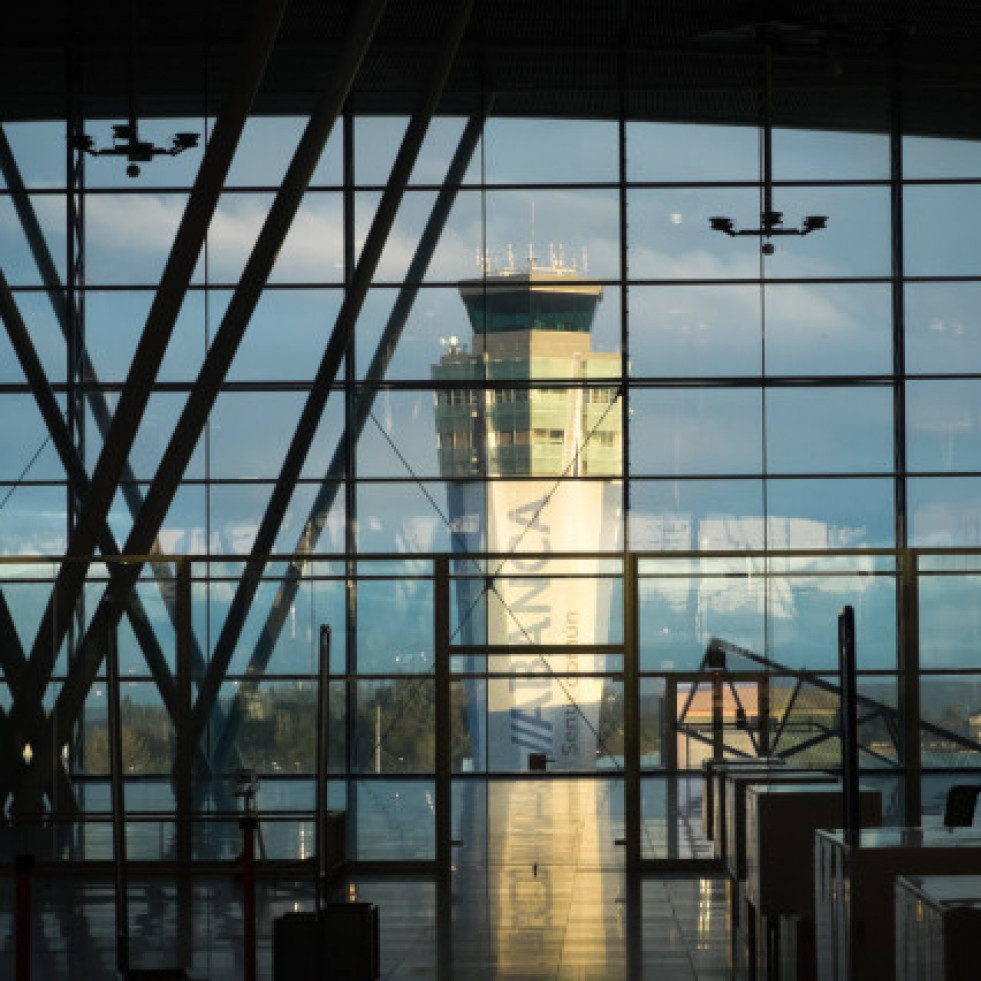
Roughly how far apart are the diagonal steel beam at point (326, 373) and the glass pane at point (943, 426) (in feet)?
25.0

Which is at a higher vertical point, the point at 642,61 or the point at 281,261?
the point at 642,61

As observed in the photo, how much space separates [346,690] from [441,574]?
1304 mm

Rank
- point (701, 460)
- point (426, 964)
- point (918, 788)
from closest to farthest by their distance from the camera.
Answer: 1. point (426, 964)
2. point (918, 788)
3. point (701, 460)

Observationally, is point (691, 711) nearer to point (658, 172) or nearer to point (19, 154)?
point (658, 172)

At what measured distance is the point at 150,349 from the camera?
1778cm

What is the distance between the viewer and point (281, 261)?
26609 mm

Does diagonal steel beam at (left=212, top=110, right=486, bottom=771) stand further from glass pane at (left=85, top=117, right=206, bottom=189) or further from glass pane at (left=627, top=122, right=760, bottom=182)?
glass pane at (left=85, top=117, right=206, bottom=189)

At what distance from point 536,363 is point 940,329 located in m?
5.42

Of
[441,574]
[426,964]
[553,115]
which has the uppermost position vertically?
[553,115]

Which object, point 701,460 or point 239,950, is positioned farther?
point 701,460

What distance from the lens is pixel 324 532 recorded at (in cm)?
2630

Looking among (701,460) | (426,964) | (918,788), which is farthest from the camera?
(701,460)

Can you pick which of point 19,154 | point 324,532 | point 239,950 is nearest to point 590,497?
point 324,532

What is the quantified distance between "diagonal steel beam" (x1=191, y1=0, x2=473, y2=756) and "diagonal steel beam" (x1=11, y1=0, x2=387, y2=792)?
1075 mm
